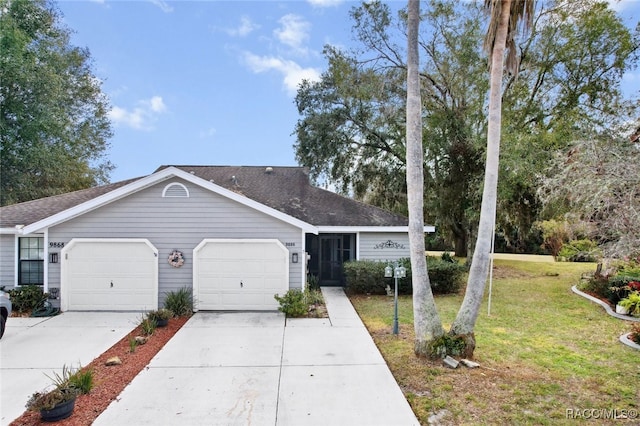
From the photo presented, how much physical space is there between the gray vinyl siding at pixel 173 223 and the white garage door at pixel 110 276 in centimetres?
18

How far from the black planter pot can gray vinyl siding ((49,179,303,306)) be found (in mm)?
5408

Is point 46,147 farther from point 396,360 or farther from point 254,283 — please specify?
point 396,360

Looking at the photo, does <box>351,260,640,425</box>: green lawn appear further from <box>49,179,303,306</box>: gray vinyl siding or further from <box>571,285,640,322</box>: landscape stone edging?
<box>49,179,303,306</box>: gray vinyl siding

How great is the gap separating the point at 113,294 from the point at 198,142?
1206 cm

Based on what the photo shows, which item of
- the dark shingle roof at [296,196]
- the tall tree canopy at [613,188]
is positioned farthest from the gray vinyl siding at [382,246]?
the tall tree canopy at [613,188]

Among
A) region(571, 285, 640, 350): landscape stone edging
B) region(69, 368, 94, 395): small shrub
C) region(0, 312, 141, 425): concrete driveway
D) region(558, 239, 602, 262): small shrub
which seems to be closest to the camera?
region(69, 368, 94, 395): small shrub

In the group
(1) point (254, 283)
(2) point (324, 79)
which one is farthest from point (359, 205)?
(2) point (324, 79)

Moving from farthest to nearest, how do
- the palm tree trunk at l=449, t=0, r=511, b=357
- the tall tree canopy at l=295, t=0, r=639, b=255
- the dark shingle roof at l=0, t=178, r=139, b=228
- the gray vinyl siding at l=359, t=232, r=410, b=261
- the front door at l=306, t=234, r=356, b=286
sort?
the tall tree canopy at l=295, t=0, r=639, b=255
the front door at l=306, t=234, r=356, b=286
the gray vinyl siding at l=359, t=232, r=410, b=261
the dark shingle roof at l=0, t=178, r=139, b=228
the palm tree trunk at l=449, t=0, r=511, b=357

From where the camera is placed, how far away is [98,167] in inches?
977

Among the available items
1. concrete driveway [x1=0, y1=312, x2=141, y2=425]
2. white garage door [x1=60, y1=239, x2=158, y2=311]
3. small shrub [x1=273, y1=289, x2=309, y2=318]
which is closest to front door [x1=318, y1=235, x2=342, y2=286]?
small shrub [x1=273, y1=289, x2=309, y2=318]

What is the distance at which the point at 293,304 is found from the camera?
9.30m

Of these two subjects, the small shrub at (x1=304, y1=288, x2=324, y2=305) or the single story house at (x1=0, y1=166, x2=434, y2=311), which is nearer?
the single story house at (x1=0, y1=166, x2=434, y2=311)

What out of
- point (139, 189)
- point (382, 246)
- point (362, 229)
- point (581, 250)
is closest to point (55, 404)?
point (139, 189)

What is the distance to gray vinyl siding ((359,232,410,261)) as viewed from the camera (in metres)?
13.2
